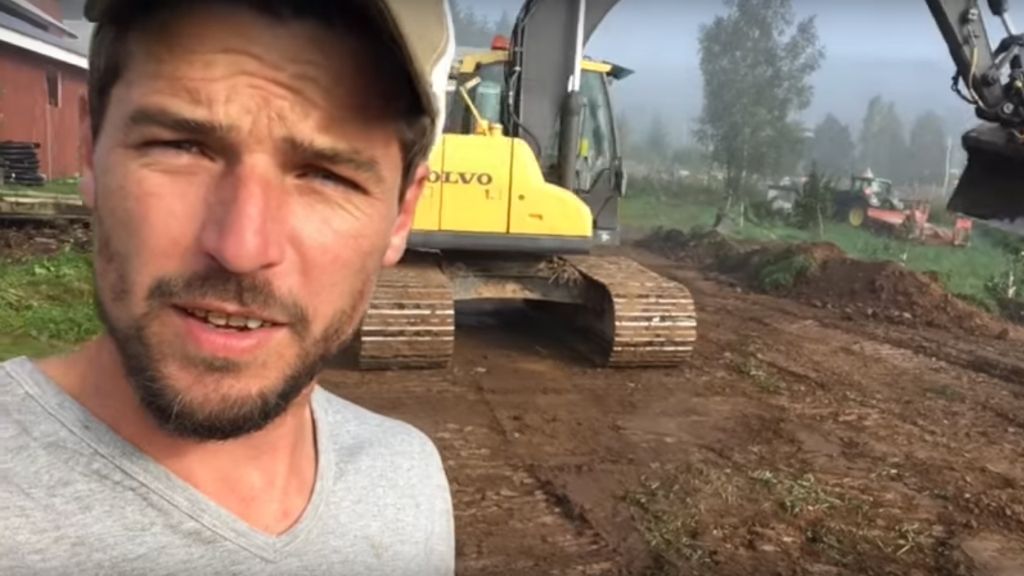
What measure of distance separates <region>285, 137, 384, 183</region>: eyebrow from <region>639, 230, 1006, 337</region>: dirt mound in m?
12.0

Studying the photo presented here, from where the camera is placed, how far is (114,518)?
1.00m

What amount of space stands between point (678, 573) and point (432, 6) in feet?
12.0

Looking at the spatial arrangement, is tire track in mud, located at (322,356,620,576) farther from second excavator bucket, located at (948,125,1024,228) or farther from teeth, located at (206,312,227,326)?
teeth, located at (206,312,227,326)

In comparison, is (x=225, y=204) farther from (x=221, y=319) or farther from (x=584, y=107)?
(x=584, y=107)

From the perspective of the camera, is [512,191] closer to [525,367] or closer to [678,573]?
[525,367]

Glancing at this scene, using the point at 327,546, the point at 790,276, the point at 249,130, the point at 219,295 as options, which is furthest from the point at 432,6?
the point at 790,276

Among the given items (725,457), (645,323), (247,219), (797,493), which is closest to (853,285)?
(645,323)

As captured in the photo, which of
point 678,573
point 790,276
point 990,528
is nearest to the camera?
point 678,573

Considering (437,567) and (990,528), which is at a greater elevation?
(437,567)

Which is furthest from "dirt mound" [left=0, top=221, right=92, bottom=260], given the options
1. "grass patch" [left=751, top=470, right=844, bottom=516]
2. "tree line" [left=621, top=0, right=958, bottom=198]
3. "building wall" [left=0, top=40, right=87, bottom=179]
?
"tree line" [left=621, top=0, right=958, bottom=198]

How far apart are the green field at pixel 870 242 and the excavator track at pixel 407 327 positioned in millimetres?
10066

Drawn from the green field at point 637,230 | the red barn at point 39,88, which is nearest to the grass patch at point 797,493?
the green field at point 637,230

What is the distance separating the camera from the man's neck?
3.44 feet

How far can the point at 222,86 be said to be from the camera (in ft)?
3.36
